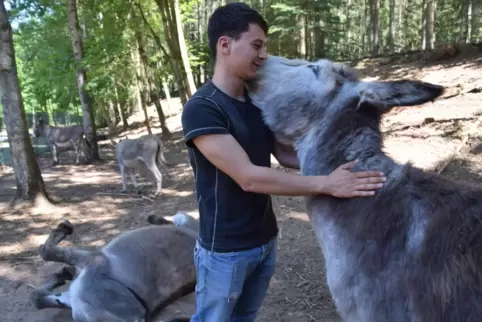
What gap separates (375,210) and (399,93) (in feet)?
1.77

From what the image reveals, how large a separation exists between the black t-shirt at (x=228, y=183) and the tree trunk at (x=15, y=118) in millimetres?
6641

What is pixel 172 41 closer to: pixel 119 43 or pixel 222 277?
pixel 119 43

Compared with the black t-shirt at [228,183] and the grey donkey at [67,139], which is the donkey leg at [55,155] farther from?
the black t-shirt at [228,183]

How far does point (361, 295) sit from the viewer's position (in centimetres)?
175

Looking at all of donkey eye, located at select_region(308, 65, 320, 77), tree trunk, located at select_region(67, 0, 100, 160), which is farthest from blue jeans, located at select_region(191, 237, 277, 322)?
tree trunk, located at select_region(67, 0, 100, 160)

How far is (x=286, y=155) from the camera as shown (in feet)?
8.04

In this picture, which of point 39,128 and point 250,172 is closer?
point 250,172

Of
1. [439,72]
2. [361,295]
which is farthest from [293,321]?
[439,72]

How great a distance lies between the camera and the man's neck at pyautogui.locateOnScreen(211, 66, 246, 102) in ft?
7.28

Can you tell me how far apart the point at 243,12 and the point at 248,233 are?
3.56 ft

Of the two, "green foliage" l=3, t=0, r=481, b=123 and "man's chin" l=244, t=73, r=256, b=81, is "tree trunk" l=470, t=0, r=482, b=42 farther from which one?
"man's chin" l=244, t=73, r=256, b=81

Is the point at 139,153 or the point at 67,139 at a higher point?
the point at 139,153

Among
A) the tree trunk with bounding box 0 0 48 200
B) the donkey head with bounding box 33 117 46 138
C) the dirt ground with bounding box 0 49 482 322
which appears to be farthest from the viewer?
the donkey head with bounding box 33 117 46 138

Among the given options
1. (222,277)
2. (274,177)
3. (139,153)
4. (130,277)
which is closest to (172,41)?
(139,153)
